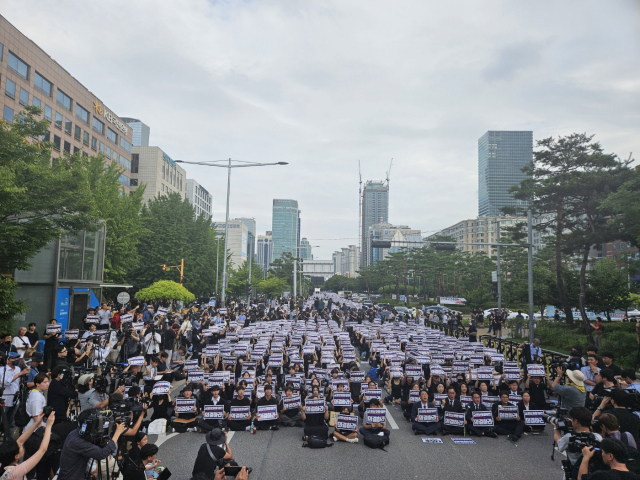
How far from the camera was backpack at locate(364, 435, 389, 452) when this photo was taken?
9.68 meters

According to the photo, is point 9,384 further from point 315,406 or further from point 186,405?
point 315,406

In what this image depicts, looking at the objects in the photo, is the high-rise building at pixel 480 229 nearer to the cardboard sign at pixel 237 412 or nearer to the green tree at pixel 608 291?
the green tree at pixel 608 291

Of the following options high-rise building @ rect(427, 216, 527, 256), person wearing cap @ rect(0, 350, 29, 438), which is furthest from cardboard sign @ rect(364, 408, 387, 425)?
high-rise building @ rect(427, 216, 527, 256)

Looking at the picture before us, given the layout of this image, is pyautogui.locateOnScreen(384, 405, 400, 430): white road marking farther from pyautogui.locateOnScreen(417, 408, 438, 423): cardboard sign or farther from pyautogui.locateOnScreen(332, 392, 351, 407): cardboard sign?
pyautogui.locateOnScreen(332, 392, 351, 407): cardboard sign

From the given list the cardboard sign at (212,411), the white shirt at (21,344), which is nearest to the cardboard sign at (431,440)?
the cardboard sign at (212,411)

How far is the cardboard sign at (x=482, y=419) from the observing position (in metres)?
10.7

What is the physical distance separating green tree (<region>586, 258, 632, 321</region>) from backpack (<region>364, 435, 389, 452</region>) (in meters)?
25.3

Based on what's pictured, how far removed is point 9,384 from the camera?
8.94 meters

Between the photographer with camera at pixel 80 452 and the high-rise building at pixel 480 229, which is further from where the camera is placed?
the high-rise building at pixel 480 229

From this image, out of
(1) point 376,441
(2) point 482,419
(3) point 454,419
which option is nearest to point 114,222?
(1) point 376,441

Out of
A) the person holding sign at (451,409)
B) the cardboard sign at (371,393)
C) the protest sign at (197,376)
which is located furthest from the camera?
the protest sign at (197,376)

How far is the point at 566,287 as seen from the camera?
31547mm

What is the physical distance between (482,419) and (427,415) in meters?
1.33

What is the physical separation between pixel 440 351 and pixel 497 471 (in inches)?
375
